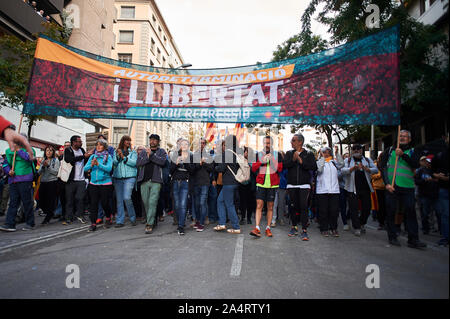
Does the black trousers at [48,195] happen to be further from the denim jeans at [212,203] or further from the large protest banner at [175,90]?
the denim jeans at [212,203]

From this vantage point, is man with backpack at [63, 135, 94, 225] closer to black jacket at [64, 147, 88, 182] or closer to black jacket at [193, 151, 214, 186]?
black jacket at [64, 147, 88, 182]

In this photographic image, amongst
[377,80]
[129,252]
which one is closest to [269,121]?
[377,80]

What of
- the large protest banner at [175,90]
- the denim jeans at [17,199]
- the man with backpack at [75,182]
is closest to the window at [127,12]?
the man with backpack at [75,182]

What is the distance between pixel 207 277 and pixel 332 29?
31.5ft

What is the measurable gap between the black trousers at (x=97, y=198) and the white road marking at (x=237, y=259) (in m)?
3.20

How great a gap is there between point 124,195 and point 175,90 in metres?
2.80

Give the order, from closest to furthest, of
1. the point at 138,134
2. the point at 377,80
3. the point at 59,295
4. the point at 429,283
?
the point at 429,283
the point at 59,295
the point at 377,80
the point at 138,134

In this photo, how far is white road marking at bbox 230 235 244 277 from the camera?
3.29 metres

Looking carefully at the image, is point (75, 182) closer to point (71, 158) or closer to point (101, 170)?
point (71, 158)

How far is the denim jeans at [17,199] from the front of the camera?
607cm

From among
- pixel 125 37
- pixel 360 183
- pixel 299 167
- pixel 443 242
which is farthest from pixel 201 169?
pixel 125 37

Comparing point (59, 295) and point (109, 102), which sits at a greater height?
point (109, 102)
